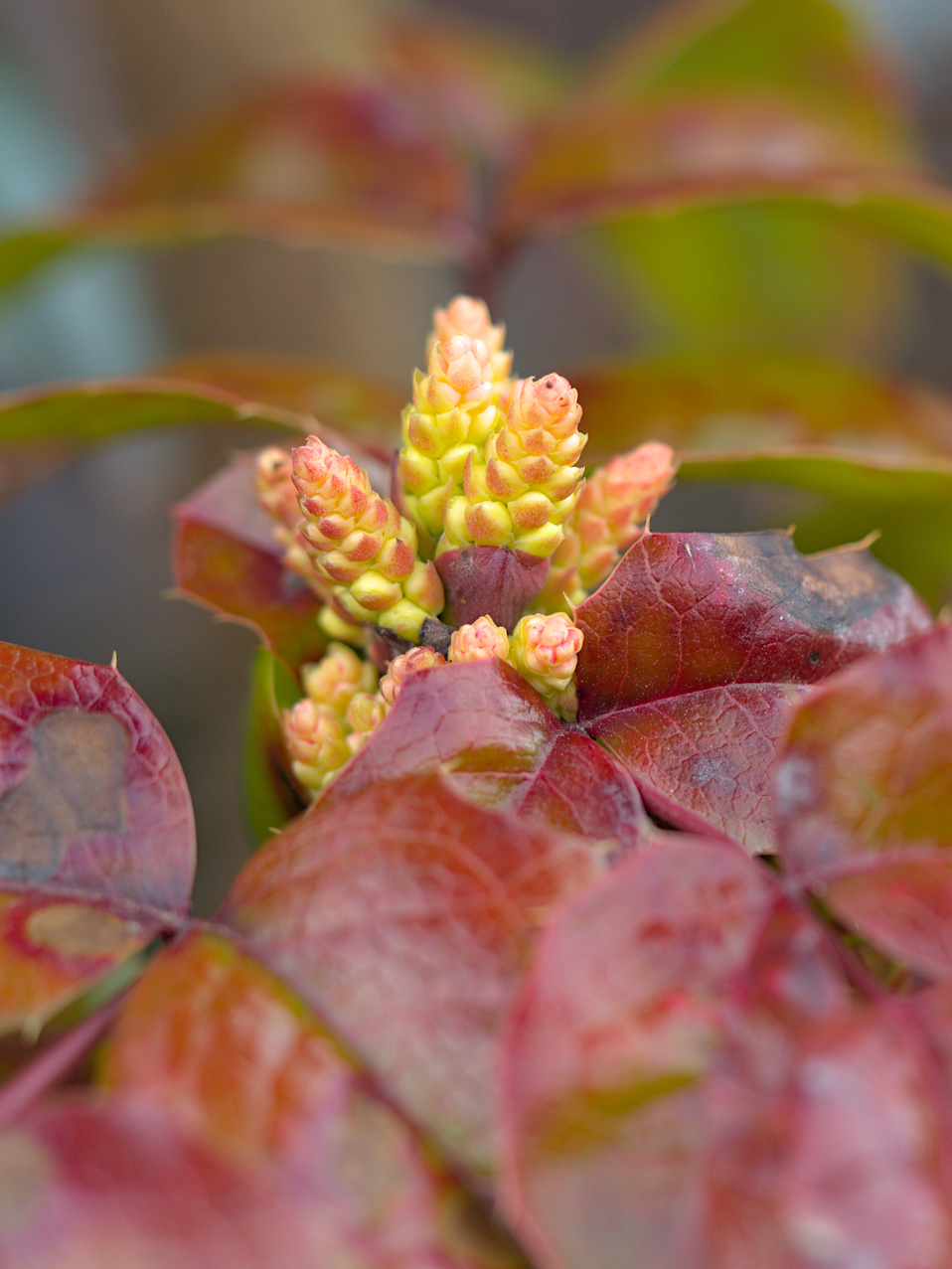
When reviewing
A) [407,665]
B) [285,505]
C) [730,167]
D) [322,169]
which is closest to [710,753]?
[407,665]

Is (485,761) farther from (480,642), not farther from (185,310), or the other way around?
(185,310)

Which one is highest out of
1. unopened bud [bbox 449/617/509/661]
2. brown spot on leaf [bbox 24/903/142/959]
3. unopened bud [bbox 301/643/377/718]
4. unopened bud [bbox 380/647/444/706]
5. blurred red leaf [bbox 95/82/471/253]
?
blurred red leaf [bbox 95/82/471/253]

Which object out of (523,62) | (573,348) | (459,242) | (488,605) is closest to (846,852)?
(488,605)

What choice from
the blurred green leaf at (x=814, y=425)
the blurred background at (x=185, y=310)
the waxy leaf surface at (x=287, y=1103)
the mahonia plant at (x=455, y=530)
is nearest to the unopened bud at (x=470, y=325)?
the mahonia plant at (x=455, y=530)

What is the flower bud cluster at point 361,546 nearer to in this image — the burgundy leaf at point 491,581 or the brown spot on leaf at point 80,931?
the burgundy leaf at point 491,581

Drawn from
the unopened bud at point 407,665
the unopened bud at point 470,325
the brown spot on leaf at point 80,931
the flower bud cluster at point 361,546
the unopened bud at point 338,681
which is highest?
the unopened bud at point 470,325

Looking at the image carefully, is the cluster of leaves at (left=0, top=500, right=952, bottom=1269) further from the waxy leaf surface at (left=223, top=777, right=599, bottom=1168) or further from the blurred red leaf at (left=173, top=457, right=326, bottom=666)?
the blurred red leaf at (left=173, top=457, right=326, bottom=666)

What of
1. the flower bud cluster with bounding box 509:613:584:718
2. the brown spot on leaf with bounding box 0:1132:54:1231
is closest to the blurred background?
the flower bud cluster with bounding box 509:613:584:718
